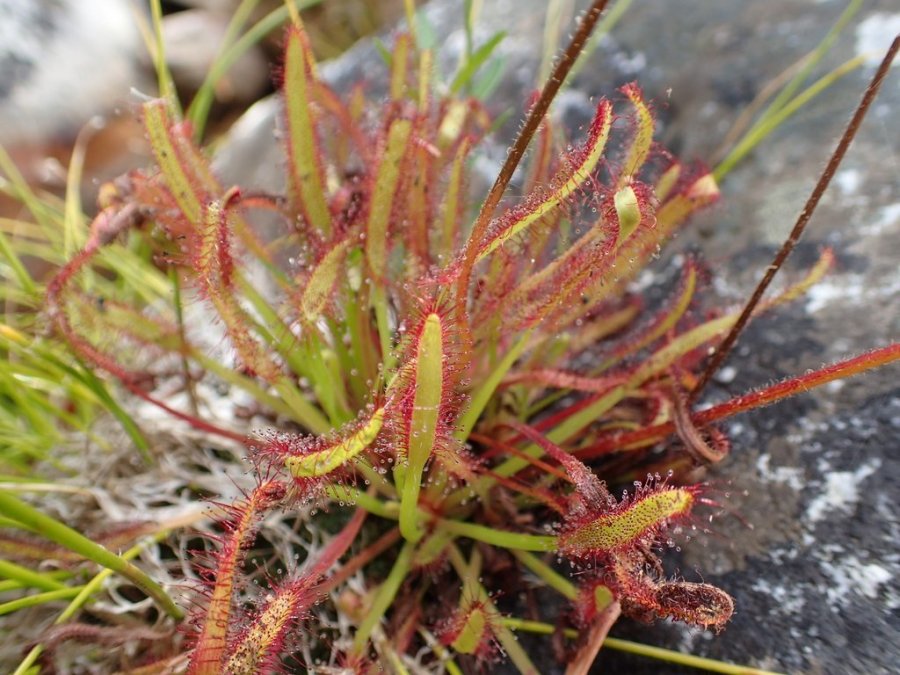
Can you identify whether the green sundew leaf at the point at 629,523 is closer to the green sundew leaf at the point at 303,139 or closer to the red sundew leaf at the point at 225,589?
the red sundew leaf at the point at 225,589

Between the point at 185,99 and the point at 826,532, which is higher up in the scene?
the point at 185,99

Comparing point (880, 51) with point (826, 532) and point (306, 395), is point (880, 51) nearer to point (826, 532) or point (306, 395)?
point (826, 532)

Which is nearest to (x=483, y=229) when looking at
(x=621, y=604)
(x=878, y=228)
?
(x=621, y=604)

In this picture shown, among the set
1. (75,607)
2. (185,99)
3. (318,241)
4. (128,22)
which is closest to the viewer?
(75,607)

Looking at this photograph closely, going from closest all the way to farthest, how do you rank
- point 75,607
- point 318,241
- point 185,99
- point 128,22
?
point 75,607, point 318,241, point 128,22, point 185,99

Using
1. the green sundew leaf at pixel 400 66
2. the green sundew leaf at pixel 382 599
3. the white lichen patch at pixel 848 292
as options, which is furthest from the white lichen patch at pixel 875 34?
the green sundew leaf at pixel 382 599

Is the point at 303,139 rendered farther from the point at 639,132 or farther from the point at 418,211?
the point at 639,132

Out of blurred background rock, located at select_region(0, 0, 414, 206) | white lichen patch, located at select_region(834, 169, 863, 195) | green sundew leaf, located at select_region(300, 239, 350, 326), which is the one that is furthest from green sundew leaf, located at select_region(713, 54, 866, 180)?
blurred background rock, located at select_region(0, 0, 414, 206)
